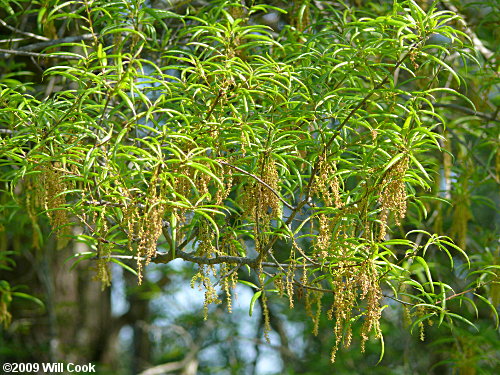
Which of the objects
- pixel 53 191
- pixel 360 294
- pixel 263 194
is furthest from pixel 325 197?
pixel 53 191

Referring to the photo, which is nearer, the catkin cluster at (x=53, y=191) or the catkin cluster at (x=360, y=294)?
the catkin cluster at (x=360, y=294)

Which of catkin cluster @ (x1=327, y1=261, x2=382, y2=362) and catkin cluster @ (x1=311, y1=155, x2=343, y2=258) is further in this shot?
catkin cluster @ (x1=311, y1=155, x2=343, y2=258)

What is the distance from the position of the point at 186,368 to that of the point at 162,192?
4.14 meters

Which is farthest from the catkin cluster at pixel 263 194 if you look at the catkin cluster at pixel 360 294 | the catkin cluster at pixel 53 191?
the catkin cluster at pixel 53 191

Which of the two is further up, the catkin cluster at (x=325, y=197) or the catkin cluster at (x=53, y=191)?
the catkin cluster at (x=53, y=191)

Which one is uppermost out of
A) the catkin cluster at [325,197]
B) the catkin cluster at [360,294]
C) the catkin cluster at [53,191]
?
the catkin cluster at [53,191]

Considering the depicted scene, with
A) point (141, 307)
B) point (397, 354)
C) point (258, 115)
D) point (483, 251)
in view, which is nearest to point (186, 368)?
point (141, 307)

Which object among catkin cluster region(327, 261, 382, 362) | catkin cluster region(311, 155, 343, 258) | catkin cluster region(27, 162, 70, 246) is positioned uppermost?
catkin cluster region(27, 162, 70, 246)

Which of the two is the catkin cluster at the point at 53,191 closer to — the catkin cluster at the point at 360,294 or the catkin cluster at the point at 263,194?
the catkin cluster at the point at 263,194

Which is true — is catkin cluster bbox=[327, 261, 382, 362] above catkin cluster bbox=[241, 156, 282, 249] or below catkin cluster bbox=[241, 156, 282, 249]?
below

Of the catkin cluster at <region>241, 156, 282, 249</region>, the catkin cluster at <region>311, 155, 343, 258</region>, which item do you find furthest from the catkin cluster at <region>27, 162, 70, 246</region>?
the catkin cluster at <region>311, 155, 343, 258</region>

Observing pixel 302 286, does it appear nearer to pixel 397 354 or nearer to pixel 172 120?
pixel 172 120

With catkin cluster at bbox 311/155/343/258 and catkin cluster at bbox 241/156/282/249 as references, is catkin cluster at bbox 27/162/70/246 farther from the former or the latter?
catkin cluster at bbox 311/155/343/258

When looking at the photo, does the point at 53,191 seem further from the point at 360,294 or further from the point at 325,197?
the point at 360,294
